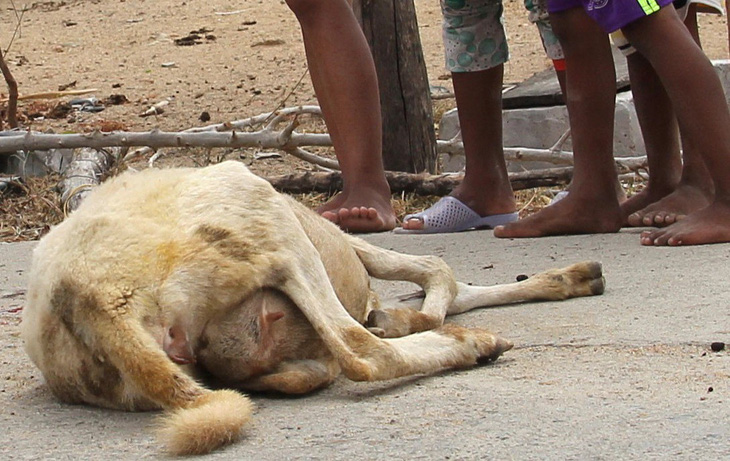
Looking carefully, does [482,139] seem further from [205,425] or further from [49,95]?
[49,95]

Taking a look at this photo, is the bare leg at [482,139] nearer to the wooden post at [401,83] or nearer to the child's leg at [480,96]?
the child's leg at [480,96]

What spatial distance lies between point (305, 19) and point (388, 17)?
1.75 metres

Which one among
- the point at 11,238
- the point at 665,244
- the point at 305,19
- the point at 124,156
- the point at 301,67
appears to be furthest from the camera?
the point at 301,67

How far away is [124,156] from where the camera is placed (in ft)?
23.5

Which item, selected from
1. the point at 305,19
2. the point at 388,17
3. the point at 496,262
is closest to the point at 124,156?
the point at 388,17

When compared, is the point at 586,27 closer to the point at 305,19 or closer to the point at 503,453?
the point at 305,19

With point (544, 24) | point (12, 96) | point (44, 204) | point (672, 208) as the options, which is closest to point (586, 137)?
point (672, 208)

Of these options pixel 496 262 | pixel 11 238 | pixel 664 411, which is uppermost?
pixel 664 411

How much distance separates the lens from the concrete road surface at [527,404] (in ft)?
7.22

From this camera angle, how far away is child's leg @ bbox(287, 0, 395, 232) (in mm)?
5004

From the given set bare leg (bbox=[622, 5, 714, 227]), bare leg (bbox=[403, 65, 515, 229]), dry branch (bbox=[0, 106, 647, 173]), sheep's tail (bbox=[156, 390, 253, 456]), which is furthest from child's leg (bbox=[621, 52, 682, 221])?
sheep's tail (bbox=[156, 390, 253, 456])

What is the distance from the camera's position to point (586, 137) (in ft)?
15.7

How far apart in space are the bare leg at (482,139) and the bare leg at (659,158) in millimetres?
634

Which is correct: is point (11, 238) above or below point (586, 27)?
below
